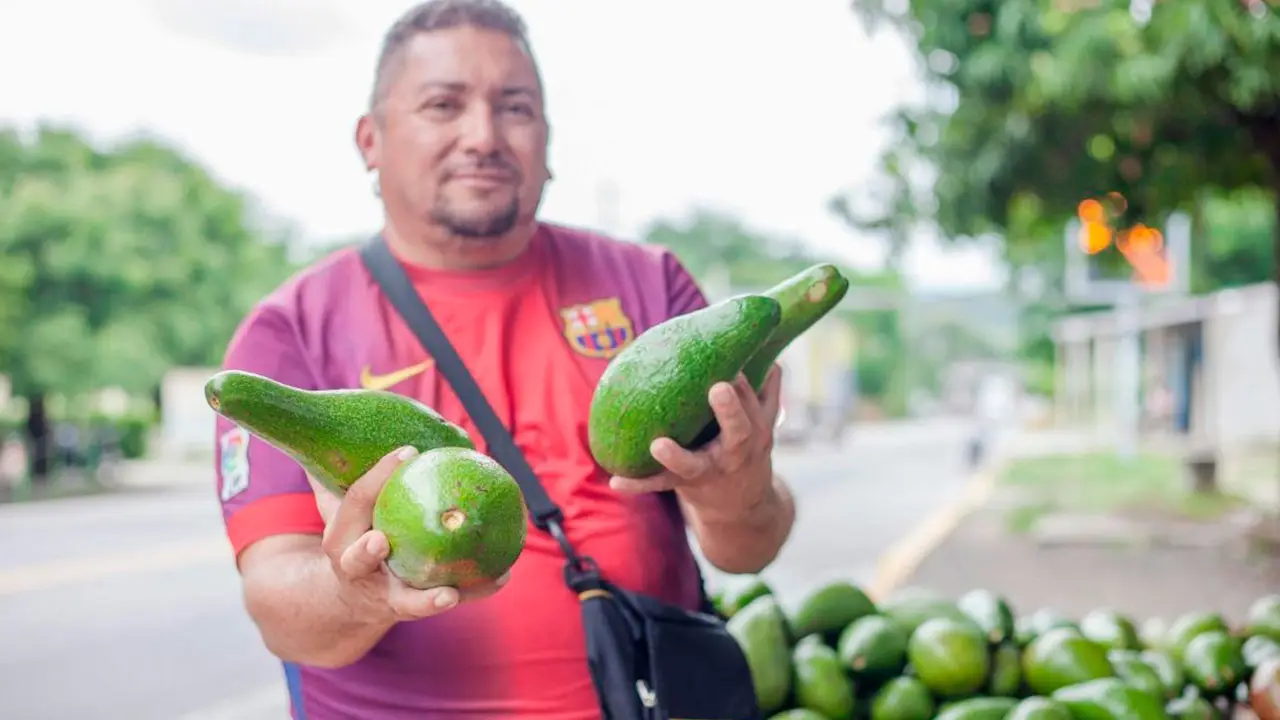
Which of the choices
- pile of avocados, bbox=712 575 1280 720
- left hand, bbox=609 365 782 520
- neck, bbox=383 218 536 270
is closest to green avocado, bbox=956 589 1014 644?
pile of avocados, bbox=712 575 1280 720

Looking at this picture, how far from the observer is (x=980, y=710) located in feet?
8.97

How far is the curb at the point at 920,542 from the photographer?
9953 millimetres

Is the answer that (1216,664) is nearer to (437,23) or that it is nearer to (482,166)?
(482,166)

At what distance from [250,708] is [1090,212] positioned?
7.46 meters

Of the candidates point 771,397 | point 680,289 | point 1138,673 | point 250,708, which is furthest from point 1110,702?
point 250,708

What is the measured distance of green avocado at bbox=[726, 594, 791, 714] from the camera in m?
2.86

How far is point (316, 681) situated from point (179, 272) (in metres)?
23.1

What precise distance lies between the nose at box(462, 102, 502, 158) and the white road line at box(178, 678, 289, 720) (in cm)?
551

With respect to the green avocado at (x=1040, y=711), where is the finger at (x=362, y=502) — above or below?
above

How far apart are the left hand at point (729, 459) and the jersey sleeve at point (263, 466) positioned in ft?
1.75

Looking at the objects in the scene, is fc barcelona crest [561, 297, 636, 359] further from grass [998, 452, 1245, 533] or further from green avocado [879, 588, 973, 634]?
grass [998, 452, 1245, 533]

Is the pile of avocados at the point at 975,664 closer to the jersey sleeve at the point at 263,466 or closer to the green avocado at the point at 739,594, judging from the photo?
the green avocado at the point at 739,594

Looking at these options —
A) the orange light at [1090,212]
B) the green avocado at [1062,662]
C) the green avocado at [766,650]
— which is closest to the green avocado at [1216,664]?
the green avocado at [1062,662]

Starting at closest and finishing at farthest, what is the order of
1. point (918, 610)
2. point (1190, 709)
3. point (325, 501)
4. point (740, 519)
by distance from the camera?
point (325, 501) < point (740, 519) < point (1190, 709) < point (918, 610)
